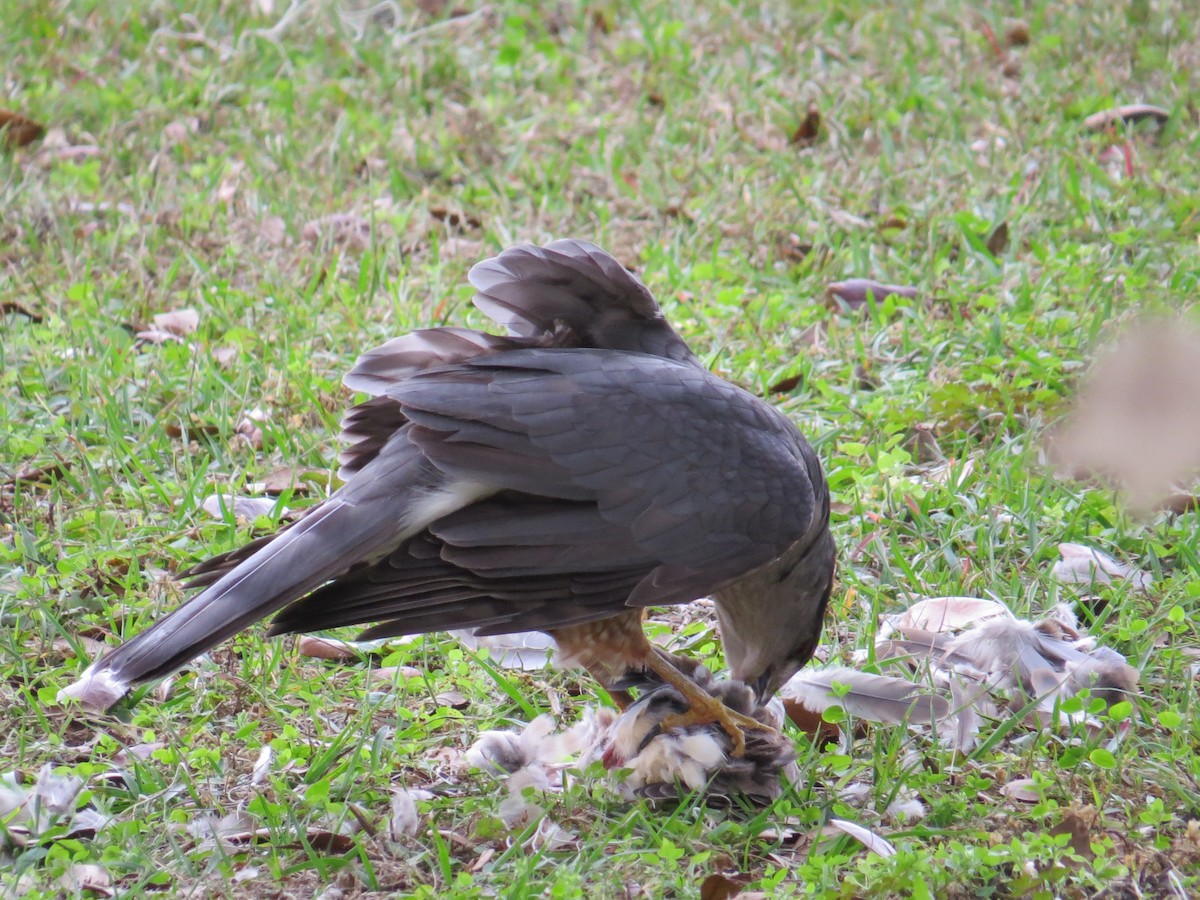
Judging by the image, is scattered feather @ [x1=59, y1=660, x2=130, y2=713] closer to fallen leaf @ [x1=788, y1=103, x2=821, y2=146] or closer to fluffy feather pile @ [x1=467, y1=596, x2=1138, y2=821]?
fluffy feather pile @ [x1=467, y1=596, x2=1138, y2=821]

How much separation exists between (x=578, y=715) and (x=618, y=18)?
523 centimetres

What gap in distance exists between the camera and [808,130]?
6.64 m

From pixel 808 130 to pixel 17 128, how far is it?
12.1ft

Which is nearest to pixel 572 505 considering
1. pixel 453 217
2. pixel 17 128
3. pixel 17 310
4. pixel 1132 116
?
pixel 17 310

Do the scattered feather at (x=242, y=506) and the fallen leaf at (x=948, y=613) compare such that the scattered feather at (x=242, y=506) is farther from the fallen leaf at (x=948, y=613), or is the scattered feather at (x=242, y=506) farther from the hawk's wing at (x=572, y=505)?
the fallen leaf at (x=948, y=613)

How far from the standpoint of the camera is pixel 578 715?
3.62 meters

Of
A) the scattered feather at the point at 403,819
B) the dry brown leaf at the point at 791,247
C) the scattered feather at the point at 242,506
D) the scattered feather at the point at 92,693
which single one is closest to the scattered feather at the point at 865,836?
the scattered feather at the point at 403,819

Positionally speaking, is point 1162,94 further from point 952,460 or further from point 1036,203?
point 952,460

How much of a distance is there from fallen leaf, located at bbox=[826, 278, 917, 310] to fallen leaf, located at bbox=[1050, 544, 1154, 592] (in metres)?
1.63

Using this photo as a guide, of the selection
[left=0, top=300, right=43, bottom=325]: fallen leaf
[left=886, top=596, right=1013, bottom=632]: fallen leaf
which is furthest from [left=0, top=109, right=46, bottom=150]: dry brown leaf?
[left=886, top=596, right=1013, bottom=632]: fallen leaf

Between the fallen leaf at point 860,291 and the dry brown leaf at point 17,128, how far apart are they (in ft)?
12.5

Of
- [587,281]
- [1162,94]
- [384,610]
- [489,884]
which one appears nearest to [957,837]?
[489,884]

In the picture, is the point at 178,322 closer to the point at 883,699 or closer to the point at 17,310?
the point at 17,310

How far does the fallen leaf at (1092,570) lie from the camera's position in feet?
12.8
